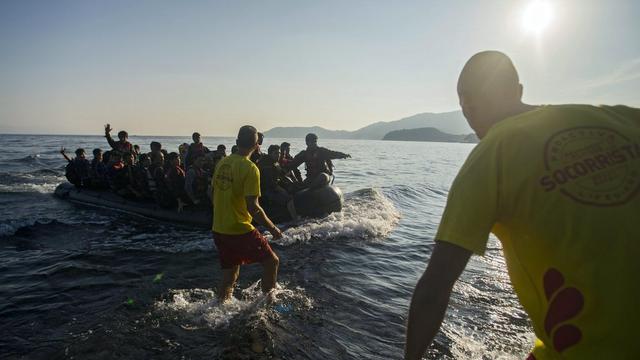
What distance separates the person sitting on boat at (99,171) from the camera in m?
14.8

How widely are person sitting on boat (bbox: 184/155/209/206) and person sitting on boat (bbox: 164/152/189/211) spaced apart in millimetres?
A: 339

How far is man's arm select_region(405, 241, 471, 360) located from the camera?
1405 millimetres

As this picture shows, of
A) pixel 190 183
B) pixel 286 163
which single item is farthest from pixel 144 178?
pixel 286 163

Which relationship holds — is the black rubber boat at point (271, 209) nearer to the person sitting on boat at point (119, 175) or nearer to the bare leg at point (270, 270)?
the person sitting on boat at point (119, 175)

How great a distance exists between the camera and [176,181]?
11.8m

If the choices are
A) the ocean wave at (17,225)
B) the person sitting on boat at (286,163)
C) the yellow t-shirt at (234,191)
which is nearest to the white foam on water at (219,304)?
the yellow t-shirt at (234,191)

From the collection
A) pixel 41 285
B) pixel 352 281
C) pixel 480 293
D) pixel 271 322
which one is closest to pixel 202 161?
pixel 41 285

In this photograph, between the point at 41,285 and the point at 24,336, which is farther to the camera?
the point at 41,285

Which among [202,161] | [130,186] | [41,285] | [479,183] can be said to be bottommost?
[41,285]

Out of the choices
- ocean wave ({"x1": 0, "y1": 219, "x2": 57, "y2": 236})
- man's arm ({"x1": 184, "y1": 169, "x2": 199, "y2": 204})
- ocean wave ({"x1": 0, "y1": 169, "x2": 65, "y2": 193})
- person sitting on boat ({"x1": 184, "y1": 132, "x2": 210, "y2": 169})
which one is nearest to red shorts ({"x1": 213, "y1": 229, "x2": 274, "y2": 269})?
man's arm ({"x1": 184, "y1": 169, "x2": 199, "y2": 204})

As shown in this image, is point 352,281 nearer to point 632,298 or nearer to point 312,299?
point 312,299

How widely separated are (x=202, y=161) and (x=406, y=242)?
623 centimetres

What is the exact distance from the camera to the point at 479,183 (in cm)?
136

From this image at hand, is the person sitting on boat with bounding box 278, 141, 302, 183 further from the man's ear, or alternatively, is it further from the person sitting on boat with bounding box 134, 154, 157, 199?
the man's ear
